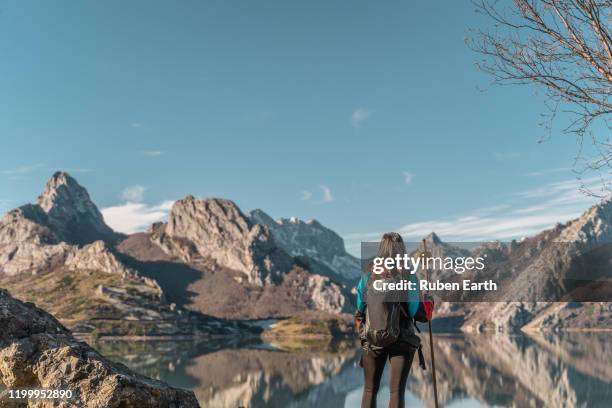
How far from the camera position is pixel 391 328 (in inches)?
379

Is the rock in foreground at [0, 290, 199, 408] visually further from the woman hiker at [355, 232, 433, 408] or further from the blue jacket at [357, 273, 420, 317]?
the blue jacket at [357, 273, 420, 317]

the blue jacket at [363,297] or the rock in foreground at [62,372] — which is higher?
the blue jacket at [363,297]

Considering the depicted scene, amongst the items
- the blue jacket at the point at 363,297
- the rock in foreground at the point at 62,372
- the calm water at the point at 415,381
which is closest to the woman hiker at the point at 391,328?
the blue jacket at the point at 363,297

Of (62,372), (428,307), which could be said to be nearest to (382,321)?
(428,307)

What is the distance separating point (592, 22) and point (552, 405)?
4031 inches

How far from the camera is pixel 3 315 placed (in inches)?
487

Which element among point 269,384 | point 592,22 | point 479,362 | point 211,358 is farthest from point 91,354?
point 211,358

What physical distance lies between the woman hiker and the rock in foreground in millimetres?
4755

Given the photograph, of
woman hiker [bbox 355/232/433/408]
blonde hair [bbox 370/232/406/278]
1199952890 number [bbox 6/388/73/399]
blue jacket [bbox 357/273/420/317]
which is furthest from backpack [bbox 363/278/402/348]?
1199952890 number [bbox 6/388/73/399]

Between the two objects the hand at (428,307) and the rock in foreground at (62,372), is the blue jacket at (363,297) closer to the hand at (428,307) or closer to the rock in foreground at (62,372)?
the hand at (428,307)

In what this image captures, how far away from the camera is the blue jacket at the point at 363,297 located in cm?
991

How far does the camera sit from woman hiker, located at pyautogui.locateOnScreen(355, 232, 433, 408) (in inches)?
379

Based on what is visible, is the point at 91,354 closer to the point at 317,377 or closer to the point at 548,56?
the point at 548,56

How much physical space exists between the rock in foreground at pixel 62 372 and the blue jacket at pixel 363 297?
4.88m
